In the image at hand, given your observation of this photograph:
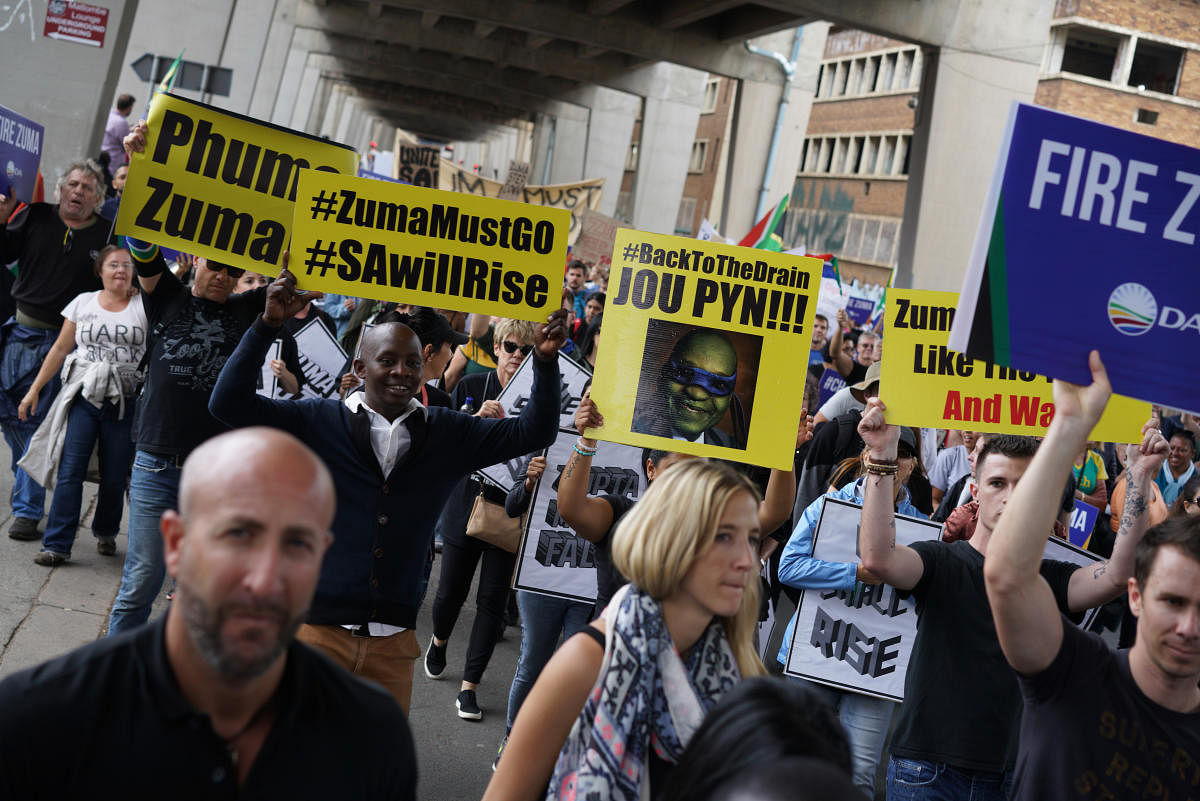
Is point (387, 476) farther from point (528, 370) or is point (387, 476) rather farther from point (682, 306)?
Result: point (528, 370)

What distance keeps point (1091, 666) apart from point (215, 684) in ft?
6.75

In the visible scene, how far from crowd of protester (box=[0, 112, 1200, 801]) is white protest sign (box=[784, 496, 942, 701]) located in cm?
8

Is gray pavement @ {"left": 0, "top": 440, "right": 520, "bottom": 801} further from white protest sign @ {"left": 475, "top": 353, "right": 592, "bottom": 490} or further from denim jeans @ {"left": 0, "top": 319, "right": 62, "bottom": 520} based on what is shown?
white protest sign @ {"left": 475, "top": 353, "right": 592, "bottom": 490}

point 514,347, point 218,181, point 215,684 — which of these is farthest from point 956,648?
point 514,347

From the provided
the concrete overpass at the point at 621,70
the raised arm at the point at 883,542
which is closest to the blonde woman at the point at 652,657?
the raised arm at the point at 883,542

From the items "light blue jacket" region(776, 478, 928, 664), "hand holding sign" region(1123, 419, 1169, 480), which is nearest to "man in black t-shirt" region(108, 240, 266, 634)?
"light blue jacket" region(776, 478, 928, 664)

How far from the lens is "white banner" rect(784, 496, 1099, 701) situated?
17.6 feet

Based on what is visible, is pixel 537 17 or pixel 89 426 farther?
pixel 537 17

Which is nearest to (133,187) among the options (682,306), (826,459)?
(682,306)

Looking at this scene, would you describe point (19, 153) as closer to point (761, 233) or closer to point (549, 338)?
point (549, 338)

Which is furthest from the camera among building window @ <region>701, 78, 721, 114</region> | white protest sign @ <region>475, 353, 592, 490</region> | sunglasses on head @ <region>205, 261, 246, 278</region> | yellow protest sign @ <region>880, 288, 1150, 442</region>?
building window @ <region>701, 78, 721, 114</region>

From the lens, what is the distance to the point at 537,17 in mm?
31734

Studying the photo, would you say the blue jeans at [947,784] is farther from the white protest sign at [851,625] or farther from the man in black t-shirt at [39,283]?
the man in black t-shirt at [39,283]

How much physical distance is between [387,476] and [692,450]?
53.3 inches
